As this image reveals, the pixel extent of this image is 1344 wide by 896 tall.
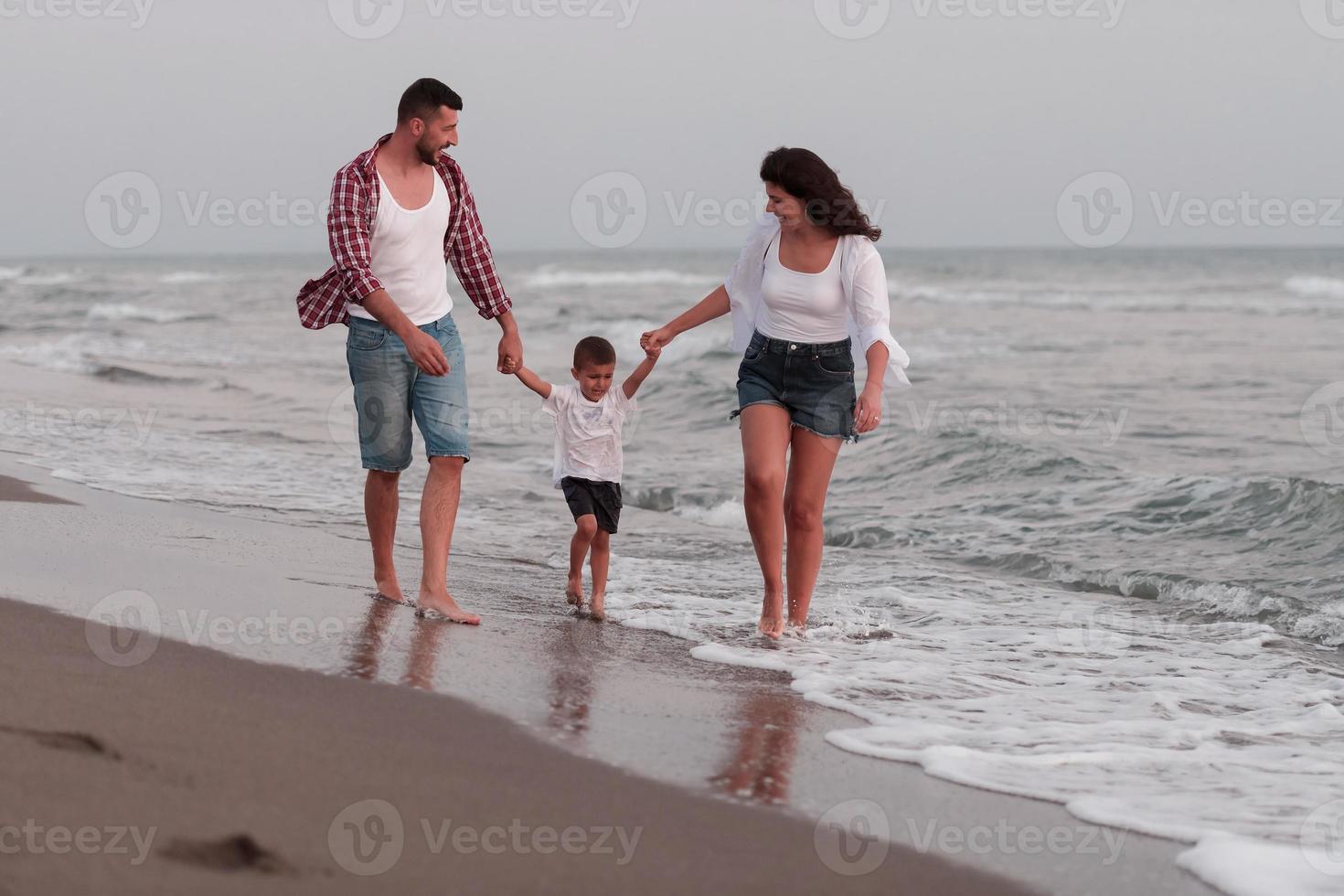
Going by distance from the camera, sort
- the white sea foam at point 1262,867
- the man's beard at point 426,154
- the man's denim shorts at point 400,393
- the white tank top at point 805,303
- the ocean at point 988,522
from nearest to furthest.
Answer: the white sea foam at point 1262,867
the ocean at point 988,522
the man's beard at point 426,154
the man's denim shorts at point 400,393
the white tank top at point 805,303

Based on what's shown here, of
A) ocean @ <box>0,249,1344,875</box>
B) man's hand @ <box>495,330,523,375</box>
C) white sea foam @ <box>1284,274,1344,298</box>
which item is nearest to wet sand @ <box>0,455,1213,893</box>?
ocean @ <box>0,249,1344,875</box>

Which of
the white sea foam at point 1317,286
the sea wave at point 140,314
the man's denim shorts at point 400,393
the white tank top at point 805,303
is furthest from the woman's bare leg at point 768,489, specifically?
the white sea foam at point 1317,286

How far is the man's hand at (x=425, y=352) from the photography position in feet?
14.5

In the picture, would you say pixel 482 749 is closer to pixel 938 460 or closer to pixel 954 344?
pixel 938 460

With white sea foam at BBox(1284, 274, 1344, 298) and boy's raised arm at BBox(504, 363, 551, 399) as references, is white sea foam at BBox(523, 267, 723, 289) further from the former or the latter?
boy's raised arm at BBox(504, 363, 551, 399)

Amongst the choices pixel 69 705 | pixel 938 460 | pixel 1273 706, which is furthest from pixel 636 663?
pixel 938 460

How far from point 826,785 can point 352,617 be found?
6.58 feet

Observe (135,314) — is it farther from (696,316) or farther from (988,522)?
(696,316)

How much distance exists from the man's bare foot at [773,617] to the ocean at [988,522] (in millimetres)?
112

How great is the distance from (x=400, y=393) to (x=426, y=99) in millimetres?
1049

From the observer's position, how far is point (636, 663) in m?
4.29

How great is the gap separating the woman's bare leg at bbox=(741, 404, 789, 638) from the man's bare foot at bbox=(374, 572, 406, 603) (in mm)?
1366

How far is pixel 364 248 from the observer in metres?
4.45

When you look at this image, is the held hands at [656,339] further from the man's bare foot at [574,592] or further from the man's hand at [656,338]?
the man's bare foot at [574,592]
